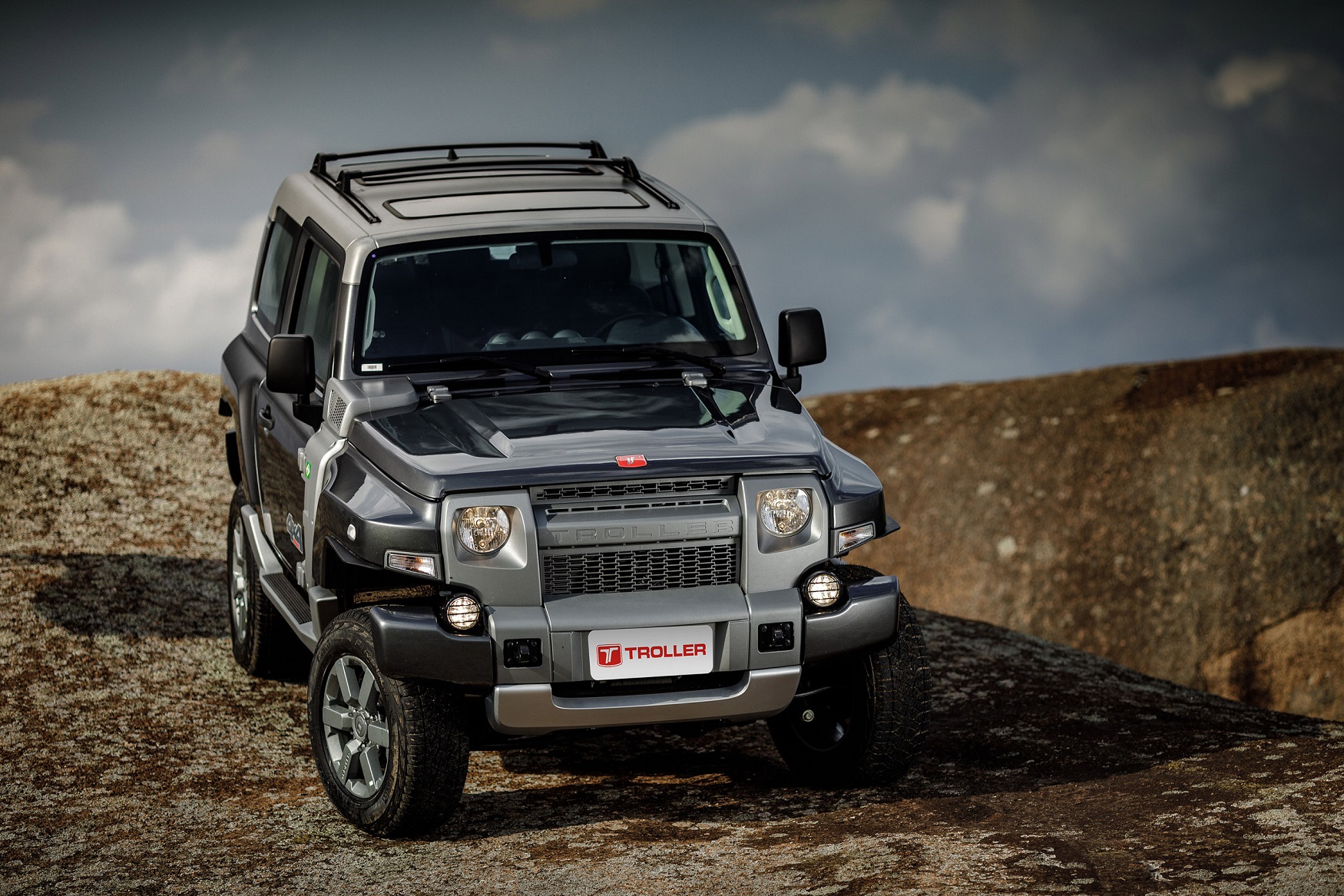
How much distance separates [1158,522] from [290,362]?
985 centimetres

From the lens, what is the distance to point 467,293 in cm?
697

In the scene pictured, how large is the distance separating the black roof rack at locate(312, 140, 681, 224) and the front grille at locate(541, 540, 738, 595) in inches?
94.5

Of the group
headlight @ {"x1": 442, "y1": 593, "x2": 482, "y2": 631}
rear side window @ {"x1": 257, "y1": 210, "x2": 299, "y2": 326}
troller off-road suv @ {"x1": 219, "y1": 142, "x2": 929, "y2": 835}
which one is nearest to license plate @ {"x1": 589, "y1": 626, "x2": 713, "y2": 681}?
troller off-road suv @ {"x1": 219, "y1": 142, "x2": 929, "y2": 835}

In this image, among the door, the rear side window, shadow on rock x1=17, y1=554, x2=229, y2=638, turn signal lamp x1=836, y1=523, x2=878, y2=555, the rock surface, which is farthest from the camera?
the rock surface

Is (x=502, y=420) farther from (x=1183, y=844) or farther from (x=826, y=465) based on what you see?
(x=1183, y=844)

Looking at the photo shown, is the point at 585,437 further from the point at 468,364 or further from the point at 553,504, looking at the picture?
the point at 468,364

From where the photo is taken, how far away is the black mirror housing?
6.60 meters

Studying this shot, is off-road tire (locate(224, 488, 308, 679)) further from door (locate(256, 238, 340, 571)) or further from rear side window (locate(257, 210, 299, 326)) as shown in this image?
rear side window (locate(257, 210, 299, 326))

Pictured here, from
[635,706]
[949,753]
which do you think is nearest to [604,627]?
[635,706]

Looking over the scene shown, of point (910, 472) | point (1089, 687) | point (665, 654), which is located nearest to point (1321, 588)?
point (910, 472)

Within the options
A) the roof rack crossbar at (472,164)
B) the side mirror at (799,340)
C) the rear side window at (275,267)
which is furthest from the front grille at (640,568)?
the rear side window at (275,267)

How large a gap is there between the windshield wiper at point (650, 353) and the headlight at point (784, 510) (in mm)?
1116

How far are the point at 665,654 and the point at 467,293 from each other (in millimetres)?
2126

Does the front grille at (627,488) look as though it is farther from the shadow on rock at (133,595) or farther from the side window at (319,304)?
the shadow on rock at (133,595)
